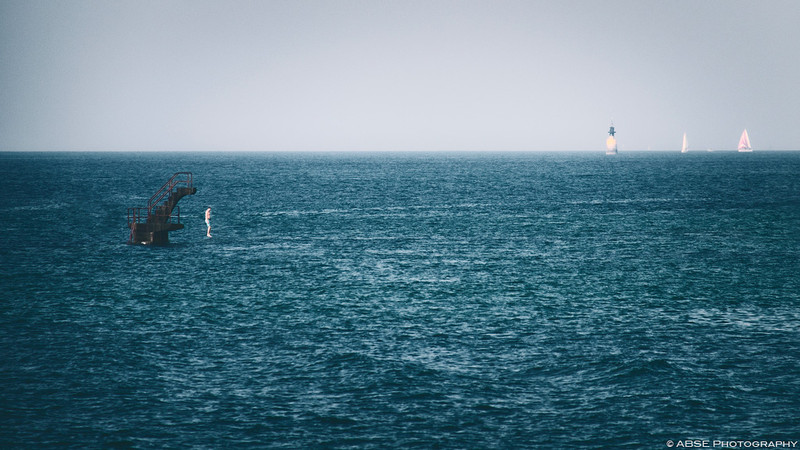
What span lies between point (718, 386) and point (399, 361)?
518 inches

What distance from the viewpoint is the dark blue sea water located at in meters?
25.9

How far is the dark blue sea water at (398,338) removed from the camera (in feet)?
84.8

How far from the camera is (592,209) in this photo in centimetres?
10519

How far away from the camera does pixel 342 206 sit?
4336 inches

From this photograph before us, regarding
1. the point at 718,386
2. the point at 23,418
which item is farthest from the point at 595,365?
the point at 23,418

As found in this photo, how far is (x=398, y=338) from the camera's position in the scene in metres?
36.3

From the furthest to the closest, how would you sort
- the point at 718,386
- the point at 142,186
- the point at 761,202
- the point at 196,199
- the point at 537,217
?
the point at 142,186
the point at 196,199
the point at 761,202
the point at 537,217
the point at 718,386

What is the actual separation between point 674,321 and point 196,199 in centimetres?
10025

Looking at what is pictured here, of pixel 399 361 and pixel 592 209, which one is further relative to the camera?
pixel 592 209

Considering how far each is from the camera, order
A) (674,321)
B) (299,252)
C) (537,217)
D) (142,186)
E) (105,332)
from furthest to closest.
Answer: (142,186) < (537,217) < (299,252) < (674,321) < (105,332)

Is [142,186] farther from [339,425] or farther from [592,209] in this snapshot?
[339,425]

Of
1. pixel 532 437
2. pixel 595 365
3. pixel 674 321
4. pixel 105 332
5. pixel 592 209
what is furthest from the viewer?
pixel 592 209

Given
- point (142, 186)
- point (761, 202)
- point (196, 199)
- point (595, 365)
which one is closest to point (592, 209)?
point (761, 202)

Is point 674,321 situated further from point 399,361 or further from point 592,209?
point 592,209
